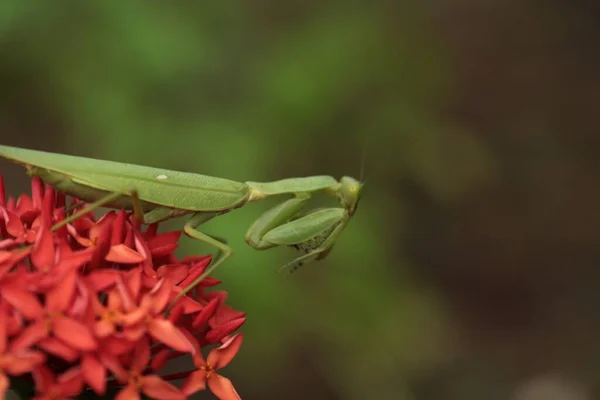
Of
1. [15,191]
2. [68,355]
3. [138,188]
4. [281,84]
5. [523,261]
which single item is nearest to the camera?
[68,355]

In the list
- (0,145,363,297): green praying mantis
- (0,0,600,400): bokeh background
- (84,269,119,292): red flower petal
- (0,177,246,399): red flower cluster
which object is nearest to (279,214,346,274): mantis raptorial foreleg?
(0,145,363,297): green praying mantis

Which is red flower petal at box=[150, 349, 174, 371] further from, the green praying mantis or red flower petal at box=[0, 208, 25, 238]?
red flower petal at box=[0, 208, 25, 238]

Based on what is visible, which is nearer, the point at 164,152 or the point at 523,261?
the point at 164,152

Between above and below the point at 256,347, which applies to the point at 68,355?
above

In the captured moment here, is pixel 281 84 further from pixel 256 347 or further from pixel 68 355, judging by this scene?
pixel 68 355

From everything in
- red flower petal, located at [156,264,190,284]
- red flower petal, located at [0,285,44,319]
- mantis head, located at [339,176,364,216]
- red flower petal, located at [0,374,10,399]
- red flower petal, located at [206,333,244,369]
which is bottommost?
red flower petal, located at [206,333,244,369]

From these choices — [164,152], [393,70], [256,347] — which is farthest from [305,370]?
[393,70]

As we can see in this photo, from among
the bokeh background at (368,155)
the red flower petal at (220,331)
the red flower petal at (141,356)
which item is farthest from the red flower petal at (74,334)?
the bokeh background at (368,155)
